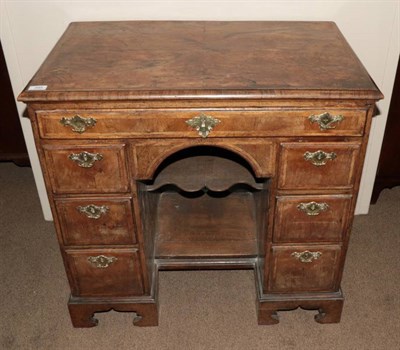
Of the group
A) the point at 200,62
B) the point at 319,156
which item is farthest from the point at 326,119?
the point at 200,62

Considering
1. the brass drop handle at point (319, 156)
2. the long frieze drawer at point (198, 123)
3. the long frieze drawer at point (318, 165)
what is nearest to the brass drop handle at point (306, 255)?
the long frieze drawer at point (318, 165)

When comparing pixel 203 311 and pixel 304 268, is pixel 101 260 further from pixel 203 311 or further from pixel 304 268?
pixel 304 268

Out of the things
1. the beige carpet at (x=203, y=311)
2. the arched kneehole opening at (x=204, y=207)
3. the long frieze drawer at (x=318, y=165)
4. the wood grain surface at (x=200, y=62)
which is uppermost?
the wood grain surface at (x=200, y=62)

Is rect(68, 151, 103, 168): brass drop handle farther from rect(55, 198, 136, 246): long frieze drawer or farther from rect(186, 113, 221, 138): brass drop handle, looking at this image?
rect(186, 113, 221, 138): brass drop handle

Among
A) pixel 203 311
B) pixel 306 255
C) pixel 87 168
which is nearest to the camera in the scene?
pixel 87 168

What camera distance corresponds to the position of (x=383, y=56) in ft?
7.82

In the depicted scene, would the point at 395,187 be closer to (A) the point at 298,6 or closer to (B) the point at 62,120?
(A) the point at 298,6

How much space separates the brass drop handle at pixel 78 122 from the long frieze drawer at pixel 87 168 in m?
0.08

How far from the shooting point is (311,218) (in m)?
1.96

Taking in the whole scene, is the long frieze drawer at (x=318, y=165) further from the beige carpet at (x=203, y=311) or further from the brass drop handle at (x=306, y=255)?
the beige carpet at (x=203, y=311)

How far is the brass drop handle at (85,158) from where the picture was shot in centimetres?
178

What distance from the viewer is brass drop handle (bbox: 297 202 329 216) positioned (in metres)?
1.92

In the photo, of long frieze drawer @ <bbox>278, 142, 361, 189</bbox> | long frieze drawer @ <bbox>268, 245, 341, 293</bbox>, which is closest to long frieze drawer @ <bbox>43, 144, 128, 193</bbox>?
long frieze drawer @ <bbox>278, 142, 361, 189</bbox>

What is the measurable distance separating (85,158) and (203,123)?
1.41 ft
